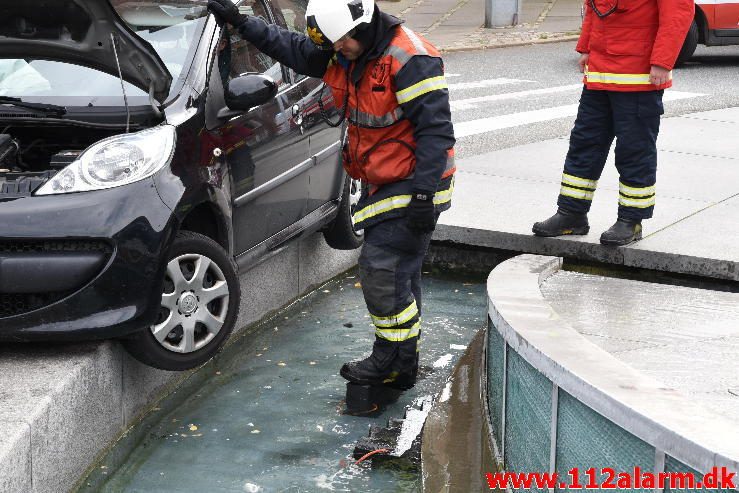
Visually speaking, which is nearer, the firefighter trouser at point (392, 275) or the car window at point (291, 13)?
the firefighter trouser at point (392, 275)

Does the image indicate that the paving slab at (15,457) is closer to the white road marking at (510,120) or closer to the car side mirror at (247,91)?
the car side mirror at (247,91)

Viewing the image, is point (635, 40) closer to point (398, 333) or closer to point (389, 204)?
point (389, 204)

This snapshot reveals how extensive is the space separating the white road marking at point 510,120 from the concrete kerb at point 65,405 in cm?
555

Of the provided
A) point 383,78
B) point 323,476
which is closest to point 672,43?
point 383,78

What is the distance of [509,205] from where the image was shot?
25.6 ft

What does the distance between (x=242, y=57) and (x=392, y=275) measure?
57.8 inches

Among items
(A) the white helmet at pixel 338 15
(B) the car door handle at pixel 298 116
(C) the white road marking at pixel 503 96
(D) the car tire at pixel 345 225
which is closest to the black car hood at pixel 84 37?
(A) the white helmet at pixel 338 15

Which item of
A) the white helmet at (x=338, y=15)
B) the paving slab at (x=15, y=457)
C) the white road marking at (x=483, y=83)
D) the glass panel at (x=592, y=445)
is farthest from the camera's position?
the white road marking at (x=483, y=83)

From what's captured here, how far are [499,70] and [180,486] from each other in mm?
11076

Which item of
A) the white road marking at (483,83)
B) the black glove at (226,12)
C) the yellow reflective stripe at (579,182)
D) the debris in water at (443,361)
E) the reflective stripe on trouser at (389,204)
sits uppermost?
the black glove at (226,12)

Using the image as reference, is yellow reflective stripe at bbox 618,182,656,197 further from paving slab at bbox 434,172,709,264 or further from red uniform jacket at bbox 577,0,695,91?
red uniform jacket at bbox 577,0,695,91

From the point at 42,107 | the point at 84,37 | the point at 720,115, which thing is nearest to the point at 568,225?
the point at 84,37

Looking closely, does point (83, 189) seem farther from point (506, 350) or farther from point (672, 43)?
point (672, 43)

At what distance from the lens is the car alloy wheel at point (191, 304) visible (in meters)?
5.09
